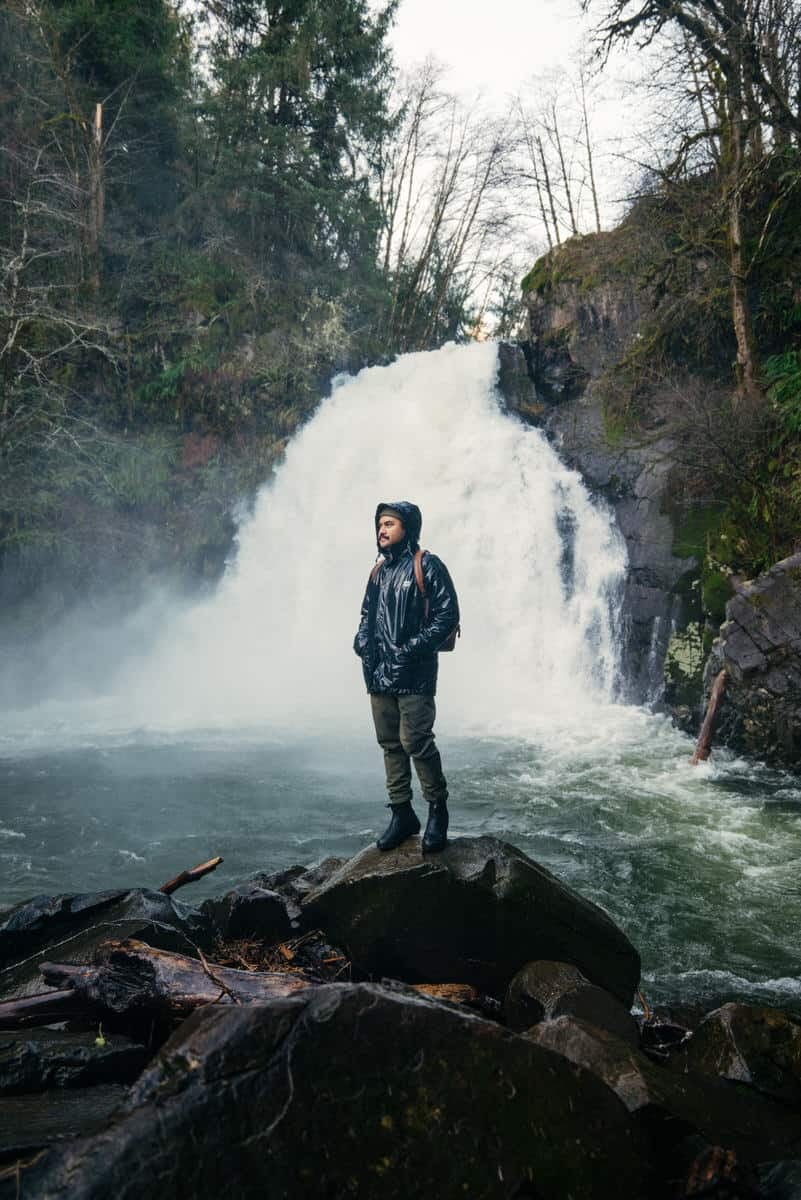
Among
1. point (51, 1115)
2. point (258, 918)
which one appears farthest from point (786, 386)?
point (51, 1115)

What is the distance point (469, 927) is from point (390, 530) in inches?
87.6

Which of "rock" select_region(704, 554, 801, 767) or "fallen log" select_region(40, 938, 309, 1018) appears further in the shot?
"rock" select_region(704, 554, 801, 767)

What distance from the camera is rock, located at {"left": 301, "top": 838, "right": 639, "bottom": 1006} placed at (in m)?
4.00

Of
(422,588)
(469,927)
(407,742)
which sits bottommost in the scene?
(469,927)

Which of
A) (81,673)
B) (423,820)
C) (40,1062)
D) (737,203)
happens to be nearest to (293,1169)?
(40,1062)

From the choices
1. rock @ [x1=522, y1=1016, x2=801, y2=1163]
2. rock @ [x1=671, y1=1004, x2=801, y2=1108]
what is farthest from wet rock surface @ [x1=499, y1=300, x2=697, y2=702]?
rock @ [x1=522, y1=1016, x2=801, y2=1163]

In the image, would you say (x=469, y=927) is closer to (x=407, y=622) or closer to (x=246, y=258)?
(x=407, y=622)

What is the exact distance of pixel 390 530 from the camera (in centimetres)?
434

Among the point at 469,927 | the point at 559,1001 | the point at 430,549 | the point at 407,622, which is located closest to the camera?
the point at 559,1001

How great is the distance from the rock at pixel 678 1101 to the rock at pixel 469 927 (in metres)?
1.09

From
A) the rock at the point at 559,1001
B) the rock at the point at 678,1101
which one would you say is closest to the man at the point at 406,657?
the rock at the point at 559,1001

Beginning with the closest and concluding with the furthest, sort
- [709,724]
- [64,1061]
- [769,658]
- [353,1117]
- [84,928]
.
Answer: [353,1117], [64,1061], [84,928], [769,658], [709,724]

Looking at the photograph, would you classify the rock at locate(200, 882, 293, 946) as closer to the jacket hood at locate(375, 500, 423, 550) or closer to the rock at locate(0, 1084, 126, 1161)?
the rock at locate(0, 1084, 126, 1161)

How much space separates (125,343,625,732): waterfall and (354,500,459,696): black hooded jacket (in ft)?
26.3
